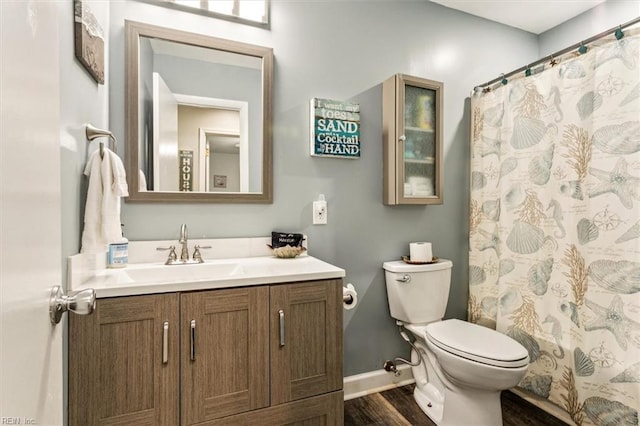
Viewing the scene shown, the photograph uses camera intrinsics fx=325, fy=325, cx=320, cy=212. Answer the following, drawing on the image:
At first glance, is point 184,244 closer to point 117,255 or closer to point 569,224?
point 117,255

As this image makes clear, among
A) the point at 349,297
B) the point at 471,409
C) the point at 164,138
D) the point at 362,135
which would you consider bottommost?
the point at 471,409

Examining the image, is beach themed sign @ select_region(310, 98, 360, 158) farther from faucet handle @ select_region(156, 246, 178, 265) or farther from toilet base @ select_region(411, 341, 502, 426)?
toilet base @ select_region(411, 341, 502, 426)

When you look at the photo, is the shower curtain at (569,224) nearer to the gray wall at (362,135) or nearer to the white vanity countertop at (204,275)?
the gray wall at (362,135)

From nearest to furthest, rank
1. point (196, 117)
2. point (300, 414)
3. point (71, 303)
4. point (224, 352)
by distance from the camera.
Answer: point (71, 303), point (224, 352), point (300, 414), point (196, 117)

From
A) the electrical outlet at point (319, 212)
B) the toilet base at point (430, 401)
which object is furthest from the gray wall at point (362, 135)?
the toilet base at point (430, 401)

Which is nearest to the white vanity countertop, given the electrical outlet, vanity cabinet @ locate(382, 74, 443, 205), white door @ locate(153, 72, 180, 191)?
the electrical outlet

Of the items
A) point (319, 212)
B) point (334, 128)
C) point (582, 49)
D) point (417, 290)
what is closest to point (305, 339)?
point (319, 212)

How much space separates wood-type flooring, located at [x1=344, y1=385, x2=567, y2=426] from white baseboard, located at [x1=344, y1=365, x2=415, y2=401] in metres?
0.03

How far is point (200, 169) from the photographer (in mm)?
1636

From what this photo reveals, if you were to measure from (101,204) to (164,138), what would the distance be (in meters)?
0.51

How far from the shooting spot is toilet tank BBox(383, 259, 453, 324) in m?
1.89

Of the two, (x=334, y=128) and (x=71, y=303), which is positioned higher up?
(x=334, y=128)

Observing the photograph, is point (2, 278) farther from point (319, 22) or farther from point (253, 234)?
point (319, 22)

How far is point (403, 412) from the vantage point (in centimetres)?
177
